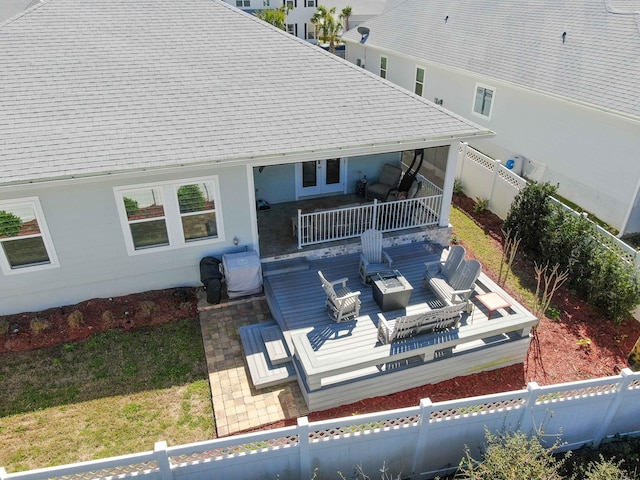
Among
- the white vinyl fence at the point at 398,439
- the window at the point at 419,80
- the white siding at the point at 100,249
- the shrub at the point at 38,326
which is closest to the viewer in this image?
the white vinyl fence at the point at 398,439

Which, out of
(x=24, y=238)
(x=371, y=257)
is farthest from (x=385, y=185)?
(x=24, y=238)

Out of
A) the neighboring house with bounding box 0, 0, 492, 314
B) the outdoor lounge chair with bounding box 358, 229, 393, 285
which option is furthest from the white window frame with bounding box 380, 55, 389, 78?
the outdoor lounge chair with bounding box 358, 229, 393, 285

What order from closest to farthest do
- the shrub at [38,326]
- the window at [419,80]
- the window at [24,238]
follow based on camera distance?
the window at [24,238], the shrub at [38,326], the window at [419,80]

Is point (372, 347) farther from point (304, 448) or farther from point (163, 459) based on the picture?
point (163, 459)

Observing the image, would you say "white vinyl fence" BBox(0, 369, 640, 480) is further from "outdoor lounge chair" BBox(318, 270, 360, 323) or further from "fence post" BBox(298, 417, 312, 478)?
"outdoor lounge chair" BBox(318, 270, 360, 323)

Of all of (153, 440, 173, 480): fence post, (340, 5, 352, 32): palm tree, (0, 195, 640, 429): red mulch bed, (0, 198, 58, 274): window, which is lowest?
(0, 195, 640, 429): red mulch bed

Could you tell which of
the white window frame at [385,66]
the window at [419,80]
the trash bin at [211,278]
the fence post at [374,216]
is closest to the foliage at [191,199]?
the trash bin at [211,278]

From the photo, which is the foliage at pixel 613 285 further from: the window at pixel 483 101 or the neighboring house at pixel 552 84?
the window at pixel 483 101
